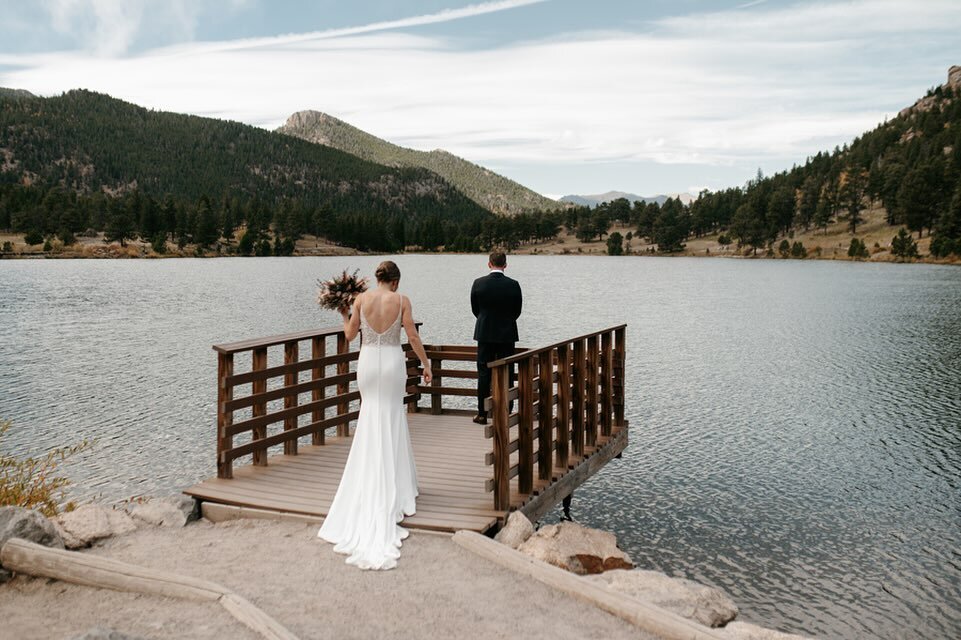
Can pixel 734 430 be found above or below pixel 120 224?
below

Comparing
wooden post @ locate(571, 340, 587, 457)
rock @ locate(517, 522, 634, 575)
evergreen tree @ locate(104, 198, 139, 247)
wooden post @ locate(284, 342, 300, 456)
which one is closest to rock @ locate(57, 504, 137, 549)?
wooden post @ locate(284, 342, 300, 456)

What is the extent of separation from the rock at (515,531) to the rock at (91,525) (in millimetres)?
4179

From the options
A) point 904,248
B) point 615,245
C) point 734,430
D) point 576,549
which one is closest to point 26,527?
point 576,549

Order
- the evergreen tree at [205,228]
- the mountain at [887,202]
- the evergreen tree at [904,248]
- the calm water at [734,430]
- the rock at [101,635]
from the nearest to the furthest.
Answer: the rock at [101,635] < the calm water at [734,430] < the evergreen tree at [904,248] < the mountain at [887,202] < the evergreen tree at [205,228]

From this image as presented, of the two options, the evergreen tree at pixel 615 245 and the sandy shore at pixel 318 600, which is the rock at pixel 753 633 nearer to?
the sandy shore at pixel 318 600

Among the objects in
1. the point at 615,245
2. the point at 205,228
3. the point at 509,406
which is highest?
the point at 205,228

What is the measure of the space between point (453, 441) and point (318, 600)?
5761mm

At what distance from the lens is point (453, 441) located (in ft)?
40.6

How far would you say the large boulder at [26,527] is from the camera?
733cm

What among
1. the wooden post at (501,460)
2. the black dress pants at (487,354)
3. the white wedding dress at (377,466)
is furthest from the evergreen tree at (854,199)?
the white wedding dress at (377,466)

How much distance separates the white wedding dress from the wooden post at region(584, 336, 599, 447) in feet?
15.3

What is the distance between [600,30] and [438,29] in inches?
1026

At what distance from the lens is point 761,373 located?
30.7 meters

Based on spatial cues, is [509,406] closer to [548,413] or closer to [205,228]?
[548,413]
